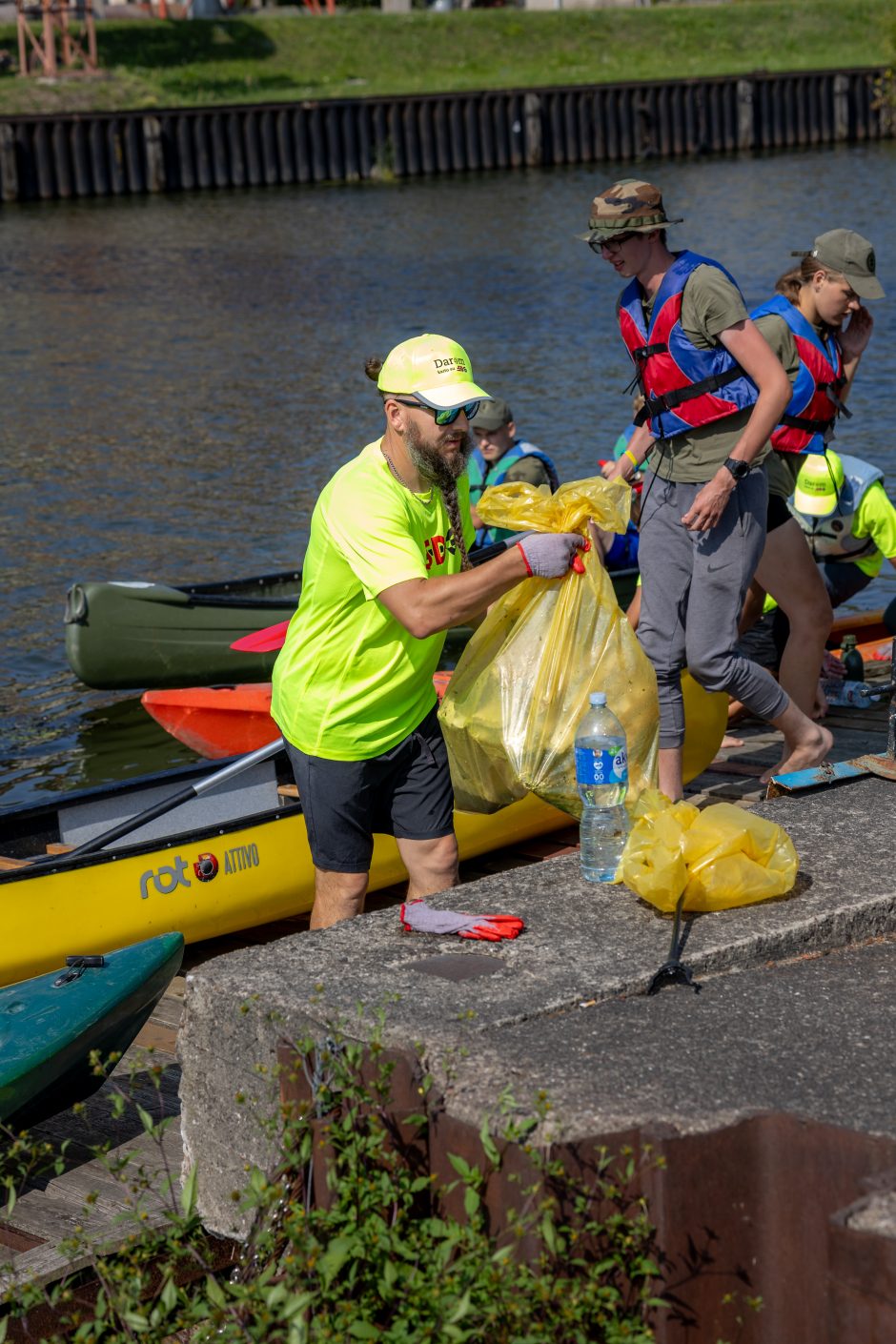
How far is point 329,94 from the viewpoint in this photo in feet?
139

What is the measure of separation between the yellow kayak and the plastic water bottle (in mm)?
1853

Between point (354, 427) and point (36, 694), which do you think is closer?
point (36, 694)

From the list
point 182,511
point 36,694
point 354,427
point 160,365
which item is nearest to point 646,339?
point 36,694

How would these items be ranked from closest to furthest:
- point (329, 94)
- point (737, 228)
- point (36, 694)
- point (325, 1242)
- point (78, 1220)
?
point (325, 1242) < point (78, 1220) < point (36, 694) < point (737, 228) < point (329, 94)

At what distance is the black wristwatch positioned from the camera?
17.2 feet

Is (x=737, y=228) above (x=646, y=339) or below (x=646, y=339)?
below

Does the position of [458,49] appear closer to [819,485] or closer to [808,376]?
[819,485]

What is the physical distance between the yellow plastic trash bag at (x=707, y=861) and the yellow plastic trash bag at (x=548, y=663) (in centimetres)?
77

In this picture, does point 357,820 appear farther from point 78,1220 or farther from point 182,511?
point 182,511

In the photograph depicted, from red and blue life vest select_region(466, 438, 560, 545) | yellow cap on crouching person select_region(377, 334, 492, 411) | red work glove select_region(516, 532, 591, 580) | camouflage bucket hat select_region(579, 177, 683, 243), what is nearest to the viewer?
yellow cap on crouching person select_region(377, 334, 492, 411)

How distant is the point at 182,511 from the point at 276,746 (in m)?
9.65

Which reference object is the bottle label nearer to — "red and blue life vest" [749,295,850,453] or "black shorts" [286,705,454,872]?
"black shorts" [286,705,454,872]

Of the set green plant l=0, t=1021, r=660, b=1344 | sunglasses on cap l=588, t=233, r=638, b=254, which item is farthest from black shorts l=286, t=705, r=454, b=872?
sunglasses on cap l=588, t=233, r=638, b=254

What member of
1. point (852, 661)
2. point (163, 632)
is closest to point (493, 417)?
point (852, 661)
